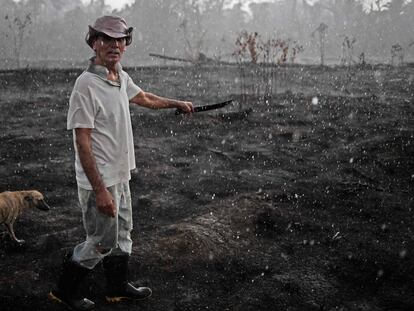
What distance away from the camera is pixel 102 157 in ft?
7.43

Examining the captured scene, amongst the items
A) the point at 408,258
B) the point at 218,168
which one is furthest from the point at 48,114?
the point at 408,258

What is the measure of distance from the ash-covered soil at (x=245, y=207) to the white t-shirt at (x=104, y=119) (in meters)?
0.98

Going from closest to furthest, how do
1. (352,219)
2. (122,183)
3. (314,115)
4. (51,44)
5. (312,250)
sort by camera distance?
(122,183)
(312,250)
(352,219)
(314,115)
(51,44)

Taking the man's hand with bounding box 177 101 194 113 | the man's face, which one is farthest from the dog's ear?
the man's face

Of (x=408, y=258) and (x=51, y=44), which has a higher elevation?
(x=51, y=44)

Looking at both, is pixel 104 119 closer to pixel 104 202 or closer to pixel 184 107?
Answer: pixel 104 202

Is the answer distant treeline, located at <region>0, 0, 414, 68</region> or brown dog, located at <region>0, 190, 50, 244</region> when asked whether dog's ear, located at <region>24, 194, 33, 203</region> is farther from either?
distant treeline, located at <region>0, 0, 414, 68</region>

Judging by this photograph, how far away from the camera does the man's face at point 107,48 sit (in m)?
2.20

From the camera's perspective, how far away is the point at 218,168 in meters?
5.64

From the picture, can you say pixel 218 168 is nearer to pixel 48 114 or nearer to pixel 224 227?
pixel 224 227

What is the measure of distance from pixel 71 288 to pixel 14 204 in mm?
1373

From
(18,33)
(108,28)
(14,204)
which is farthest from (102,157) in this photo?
(18,33)

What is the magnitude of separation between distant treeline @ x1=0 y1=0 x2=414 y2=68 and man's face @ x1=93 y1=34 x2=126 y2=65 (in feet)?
89.7

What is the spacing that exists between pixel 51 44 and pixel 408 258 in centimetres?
3513
